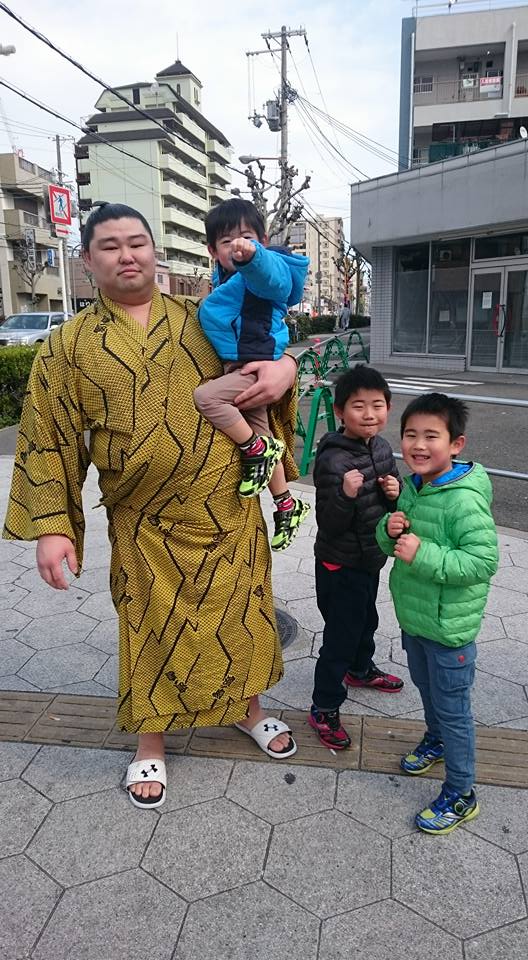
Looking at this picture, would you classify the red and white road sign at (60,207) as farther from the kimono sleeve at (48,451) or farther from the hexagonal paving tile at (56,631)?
the kimono sleeve at (48,451)

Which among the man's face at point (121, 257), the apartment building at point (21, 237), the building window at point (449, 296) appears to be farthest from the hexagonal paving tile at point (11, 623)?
the apartment building at point (21, 237)

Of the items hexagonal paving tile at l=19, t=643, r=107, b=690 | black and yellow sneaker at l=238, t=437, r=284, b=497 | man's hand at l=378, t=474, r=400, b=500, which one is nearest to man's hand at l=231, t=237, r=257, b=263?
black and yellow sneaker at l=238, t=437, r=284, b=497

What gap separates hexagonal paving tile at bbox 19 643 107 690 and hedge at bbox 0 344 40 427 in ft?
23.1

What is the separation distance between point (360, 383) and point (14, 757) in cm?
175

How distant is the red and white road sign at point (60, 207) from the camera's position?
1090 cm

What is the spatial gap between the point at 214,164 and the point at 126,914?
231 feet

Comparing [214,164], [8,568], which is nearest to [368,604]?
[8,568]

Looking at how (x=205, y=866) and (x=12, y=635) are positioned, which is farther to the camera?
(x=12, y=635)

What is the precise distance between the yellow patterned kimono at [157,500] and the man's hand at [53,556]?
0.04 meters

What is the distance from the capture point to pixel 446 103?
90.6ft

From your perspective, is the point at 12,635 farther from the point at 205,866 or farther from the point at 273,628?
the point at 205,866

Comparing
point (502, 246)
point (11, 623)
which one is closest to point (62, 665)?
point (11, 623)

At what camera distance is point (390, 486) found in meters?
2.16

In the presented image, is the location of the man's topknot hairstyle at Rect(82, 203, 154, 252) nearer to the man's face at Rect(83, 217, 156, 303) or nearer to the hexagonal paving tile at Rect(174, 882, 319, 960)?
the man's face at Rect(83, 217, 156, 303)
